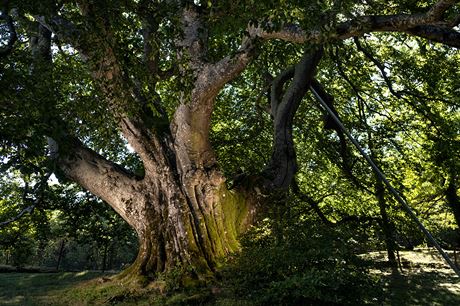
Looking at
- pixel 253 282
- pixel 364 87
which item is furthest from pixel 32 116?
pixel 364 87

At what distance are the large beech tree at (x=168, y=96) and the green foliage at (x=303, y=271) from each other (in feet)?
5.07

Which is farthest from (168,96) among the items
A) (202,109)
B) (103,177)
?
(103,177)

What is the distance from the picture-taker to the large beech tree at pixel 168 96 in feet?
18.3

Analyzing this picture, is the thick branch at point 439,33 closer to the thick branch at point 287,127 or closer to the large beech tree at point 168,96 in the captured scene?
the large beech tree at point 168,96

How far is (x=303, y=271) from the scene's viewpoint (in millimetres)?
5285

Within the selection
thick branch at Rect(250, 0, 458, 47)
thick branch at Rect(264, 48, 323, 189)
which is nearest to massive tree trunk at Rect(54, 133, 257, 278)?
thick branch at Rect(264, 48, 323, 189)

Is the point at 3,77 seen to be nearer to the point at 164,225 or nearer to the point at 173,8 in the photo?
the point at 173,8

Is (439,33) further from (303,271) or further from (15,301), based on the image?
(15,301)

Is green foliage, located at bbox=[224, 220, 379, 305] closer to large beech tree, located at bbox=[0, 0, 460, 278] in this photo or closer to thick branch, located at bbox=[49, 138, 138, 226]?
large beech tree, located at bbox=[0, 0, 460, 278]

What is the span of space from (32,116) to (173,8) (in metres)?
2.89

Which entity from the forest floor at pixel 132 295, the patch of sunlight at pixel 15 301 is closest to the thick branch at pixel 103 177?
the forest floor at pixel 132 295

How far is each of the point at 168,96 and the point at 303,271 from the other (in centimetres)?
386

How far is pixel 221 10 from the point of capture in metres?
5.86

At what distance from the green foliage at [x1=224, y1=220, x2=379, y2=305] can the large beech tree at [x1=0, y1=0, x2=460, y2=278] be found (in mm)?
1545
